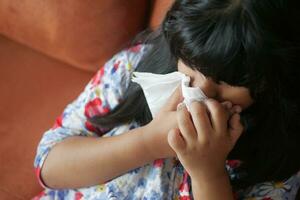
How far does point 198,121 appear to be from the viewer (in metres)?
0.71

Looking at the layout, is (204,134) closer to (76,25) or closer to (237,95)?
(237,95)

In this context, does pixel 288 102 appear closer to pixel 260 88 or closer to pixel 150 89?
pixel 260 88

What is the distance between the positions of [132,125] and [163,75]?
7.0 inches

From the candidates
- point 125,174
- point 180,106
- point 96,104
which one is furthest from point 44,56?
point 180,106

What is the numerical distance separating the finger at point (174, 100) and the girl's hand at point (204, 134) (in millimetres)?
19

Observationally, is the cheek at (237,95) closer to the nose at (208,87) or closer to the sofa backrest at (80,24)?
the nose at (208,87)

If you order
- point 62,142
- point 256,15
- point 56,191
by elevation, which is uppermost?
point 256,15

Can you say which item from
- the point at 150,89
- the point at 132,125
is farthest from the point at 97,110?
the point at 150,89

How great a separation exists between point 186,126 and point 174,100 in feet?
0.25

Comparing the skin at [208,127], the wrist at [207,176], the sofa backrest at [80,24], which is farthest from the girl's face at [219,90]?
the sofa backrest at [80,24]

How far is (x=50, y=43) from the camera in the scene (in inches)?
49.9

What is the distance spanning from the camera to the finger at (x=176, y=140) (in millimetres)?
728

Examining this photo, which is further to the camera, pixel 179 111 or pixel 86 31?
pixel 86 31

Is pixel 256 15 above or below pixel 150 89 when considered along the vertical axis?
above
